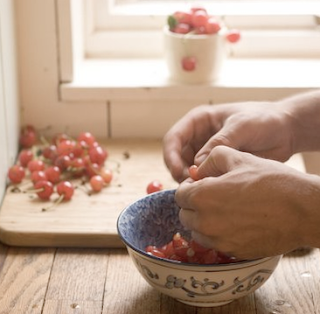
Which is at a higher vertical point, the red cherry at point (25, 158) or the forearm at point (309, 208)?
the forearm at point (309, 208)

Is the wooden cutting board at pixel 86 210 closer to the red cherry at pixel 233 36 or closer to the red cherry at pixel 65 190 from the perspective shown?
the red cherry at pixel 65 190

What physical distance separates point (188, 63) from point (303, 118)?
1.03 ft

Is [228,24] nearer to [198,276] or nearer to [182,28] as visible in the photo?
[182,28]

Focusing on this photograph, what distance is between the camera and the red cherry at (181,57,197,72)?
1387mm

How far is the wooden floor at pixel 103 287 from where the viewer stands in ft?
3.27

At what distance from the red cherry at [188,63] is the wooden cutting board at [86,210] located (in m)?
0.16

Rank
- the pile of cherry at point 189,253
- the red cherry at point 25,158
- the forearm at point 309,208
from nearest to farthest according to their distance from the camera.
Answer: the forearm at point 309,208 < the pile of cherry at point 189,253 < the red cherry at point 25,158

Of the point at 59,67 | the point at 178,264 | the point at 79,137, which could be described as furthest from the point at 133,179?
the point at 178,264

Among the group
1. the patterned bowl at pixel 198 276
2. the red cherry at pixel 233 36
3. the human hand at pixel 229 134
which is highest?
the red cherry at pixel 233 36

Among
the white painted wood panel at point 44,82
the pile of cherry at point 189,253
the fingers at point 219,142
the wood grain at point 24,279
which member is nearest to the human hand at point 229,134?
the fingers at point 219,142

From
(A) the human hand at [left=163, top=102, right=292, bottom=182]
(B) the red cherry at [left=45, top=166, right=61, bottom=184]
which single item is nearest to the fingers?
(A) the human hand at [left=163, top=102, right=292, bottom=182]

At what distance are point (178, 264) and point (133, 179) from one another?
1.35 ft

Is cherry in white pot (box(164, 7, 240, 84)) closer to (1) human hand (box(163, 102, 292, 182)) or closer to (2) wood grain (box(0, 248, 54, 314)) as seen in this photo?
(1) human hand (box(163, 102, 292, 182))

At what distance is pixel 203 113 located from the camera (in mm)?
1138
